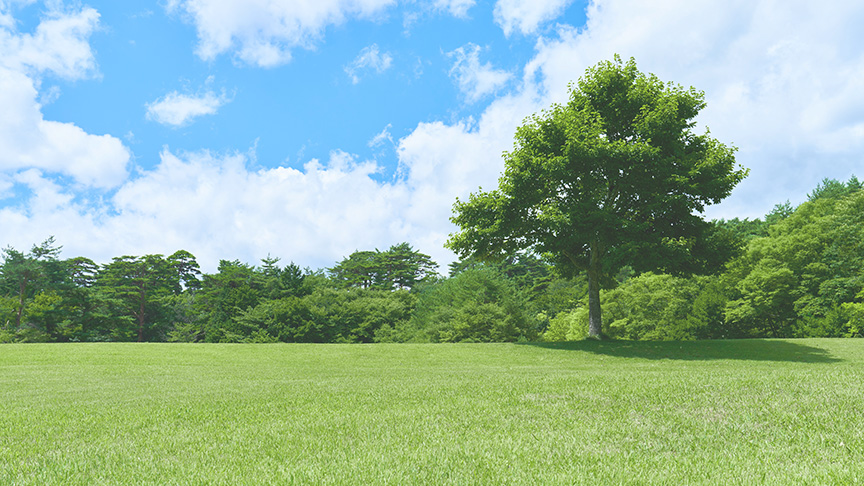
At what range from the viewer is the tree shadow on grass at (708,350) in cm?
2245

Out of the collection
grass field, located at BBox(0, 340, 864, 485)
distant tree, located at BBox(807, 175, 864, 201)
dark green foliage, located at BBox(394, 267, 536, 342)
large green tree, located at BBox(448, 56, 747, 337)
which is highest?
distant tree, located at BBox(807, 175, 864, 201)

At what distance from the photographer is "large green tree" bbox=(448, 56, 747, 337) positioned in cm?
2470

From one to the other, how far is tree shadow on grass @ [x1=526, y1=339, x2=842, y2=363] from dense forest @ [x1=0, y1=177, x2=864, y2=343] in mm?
4060

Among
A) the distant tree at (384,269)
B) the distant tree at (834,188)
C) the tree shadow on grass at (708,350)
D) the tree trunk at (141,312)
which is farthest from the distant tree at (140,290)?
the distant tree at (834,188)

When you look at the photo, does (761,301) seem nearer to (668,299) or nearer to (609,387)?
(668,299)

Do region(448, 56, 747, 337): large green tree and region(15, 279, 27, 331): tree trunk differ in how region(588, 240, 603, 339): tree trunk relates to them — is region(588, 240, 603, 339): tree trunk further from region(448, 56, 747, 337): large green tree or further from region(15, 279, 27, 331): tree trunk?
region(15, 279, 27, 331): tree trunk

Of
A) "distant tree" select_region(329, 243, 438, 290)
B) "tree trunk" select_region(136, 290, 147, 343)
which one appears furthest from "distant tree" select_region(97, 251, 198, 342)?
"distant tree" select_region(329, 243, 438, 290)

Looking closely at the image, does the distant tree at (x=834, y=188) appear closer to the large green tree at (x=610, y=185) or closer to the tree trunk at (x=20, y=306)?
the large green tree at (x=610, y=185)

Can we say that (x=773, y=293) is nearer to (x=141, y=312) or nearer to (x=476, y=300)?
(x=476, y=300)

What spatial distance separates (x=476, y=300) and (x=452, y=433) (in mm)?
40262

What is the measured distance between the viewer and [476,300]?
1836 inches

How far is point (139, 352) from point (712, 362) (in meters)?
27.2

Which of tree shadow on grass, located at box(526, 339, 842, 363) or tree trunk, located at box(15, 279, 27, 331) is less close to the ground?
tree trunk, located at box(15, 279, 27, 331)

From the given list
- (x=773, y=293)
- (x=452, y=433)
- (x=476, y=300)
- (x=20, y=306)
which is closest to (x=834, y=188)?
(x=773, y=293)
